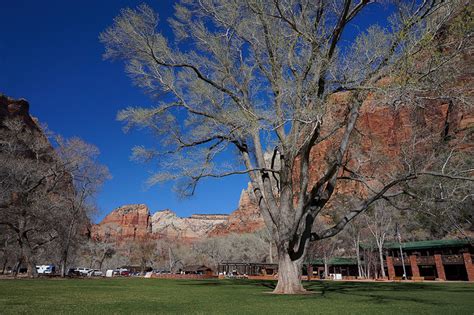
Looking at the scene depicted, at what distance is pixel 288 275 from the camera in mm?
12000

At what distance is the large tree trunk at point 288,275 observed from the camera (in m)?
11.9

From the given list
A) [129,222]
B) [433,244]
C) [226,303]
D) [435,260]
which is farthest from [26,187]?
[129,222]

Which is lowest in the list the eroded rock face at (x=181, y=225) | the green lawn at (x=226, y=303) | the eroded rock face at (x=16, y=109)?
the green lawn at (x=226, y=303)

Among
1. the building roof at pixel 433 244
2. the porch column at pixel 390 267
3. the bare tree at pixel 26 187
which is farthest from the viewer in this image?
the porch column at pixel 390 267

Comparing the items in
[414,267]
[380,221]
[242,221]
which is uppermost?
[242,221]

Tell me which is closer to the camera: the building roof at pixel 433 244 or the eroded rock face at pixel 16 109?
the building roof at pixel 433 244

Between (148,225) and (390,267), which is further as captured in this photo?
(148,225)

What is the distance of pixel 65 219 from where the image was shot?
91.5ft

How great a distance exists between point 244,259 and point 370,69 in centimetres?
6204

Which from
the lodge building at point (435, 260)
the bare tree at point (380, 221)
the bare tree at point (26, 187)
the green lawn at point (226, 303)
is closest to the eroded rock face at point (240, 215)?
the bare tree at point (380, 221)

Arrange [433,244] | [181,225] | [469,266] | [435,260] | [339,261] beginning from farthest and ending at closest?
[181,225]
[339,261]
[433,244]
[435,260]
[469,266]

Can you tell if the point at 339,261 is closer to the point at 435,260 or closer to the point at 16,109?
the point at 435,260

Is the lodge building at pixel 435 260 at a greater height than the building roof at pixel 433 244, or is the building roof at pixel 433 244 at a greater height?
the building roof at pixel 433 244

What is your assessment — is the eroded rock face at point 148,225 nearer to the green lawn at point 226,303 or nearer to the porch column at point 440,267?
the porch column at point 440,267
